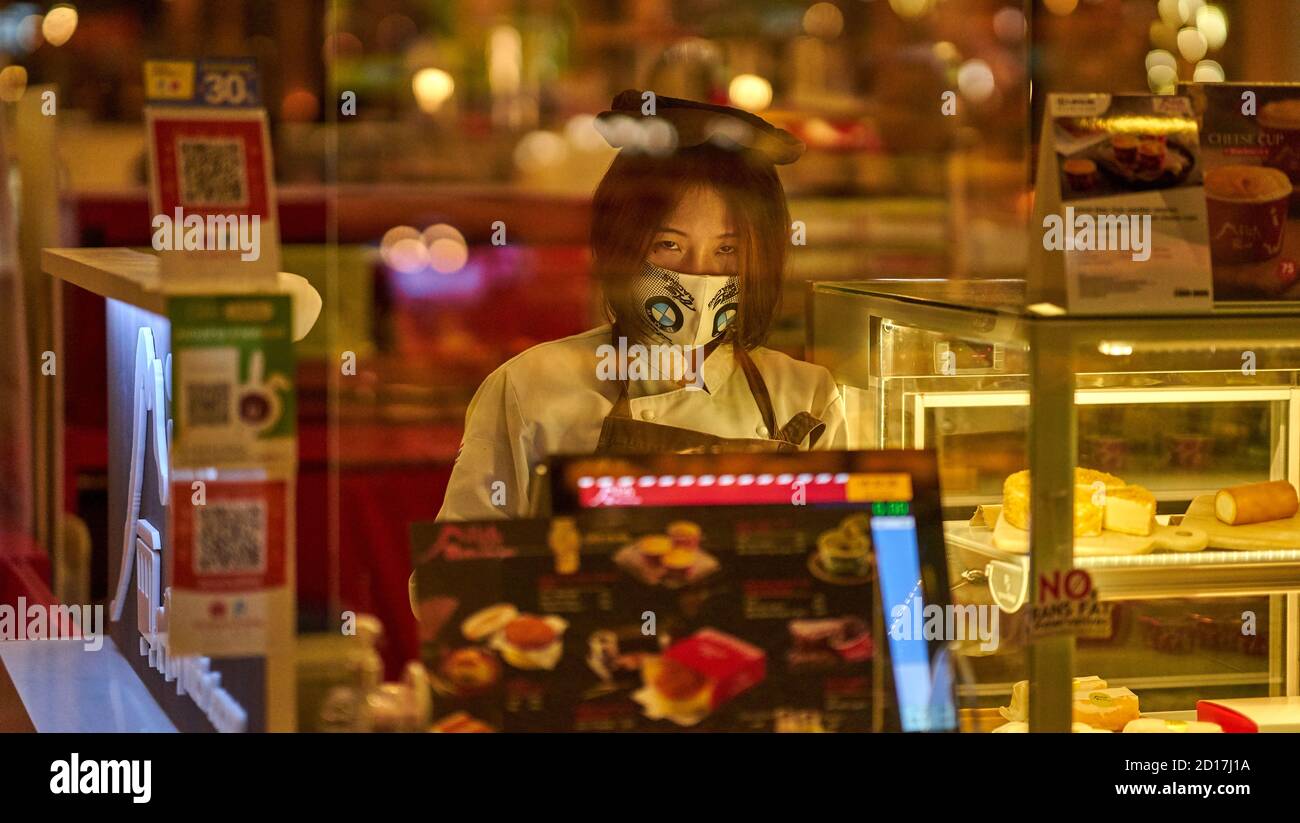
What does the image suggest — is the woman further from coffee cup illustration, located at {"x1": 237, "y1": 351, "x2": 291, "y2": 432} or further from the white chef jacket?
coffee cup illustration, located at {"x1": 237, "y1": 351, "x2": 291, "y2": 432}

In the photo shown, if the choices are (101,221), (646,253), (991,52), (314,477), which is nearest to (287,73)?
(101,221)

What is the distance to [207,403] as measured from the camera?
142 cm

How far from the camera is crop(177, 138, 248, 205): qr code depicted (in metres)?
1.41

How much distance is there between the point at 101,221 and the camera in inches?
182

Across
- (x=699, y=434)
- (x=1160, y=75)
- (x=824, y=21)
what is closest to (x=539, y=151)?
(x=824, y=21)

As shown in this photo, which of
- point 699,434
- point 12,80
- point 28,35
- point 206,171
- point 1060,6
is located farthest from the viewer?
point 1060,6

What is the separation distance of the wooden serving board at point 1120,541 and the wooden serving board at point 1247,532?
0.06ft

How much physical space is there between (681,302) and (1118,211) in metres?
0.80

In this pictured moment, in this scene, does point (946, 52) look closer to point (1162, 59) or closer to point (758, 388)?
point (1162, 59)

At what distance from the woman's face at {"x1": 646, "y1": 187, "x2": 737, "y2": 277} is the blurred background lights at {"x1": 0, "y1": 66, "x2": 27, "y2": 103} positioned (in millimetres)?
3066

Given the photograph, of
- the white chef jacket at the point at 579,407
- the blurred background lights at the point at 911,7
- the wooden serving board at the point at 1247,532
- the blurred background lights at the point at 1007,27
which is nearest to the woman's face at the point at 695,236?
the white chef jacket at the point at 579,407

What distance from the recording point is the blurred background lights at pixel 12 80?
4559mm

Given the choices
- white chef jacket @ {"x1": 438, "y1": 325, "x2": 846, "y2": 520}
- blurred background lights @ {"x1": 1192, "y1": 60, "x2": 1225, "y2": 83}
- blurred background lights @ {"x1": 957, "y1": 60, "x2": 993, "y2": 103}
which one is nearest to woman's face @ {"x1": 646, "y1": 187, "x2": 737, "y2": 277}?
white chef jacket @ {"x1": 438, "y1": 325, "x2": 846, "y2": 520}
